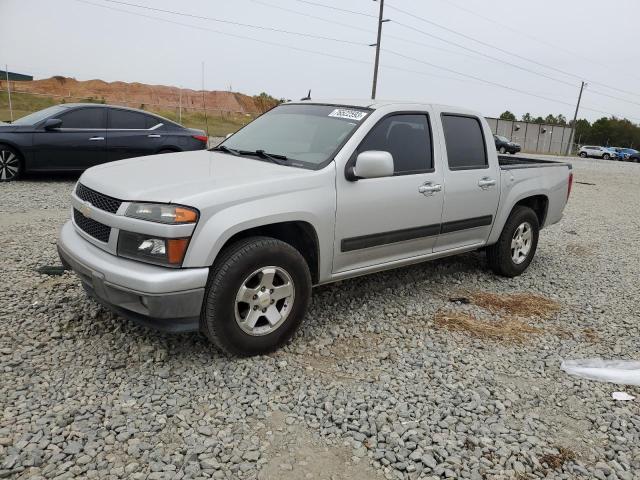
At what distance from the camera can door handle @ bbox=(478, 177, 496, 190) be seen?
4926mm

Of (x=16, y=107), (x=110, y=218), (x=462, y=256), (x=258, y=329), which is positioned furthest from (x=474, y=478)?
(x=16, y=107)

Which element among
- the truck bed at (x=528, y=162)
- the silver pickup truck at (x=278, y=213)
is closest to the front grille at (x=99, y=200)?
the silver pickup truck at (x=278, y=213)

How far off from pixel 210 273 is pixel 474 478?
6.05 ft

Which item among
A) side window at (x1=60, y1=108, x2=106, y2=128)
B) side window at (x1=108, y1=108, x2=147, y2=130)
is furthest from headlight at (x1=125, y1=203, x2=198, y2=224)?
side window at (x1=108, y1=108, x2=147, y2=130)

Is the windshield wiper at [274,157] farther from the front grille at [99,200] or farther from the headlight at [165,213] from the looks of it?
the front grille at [99,200]

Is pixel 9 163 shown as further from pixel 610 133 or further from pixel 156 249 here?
pixel 610 133

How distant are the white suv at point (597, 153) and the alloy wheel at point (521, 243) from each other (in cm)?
4937

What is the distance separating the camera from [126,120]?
9.77m

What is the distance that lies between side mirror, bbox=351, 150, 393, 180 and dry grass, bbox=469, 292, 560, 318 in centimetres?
190

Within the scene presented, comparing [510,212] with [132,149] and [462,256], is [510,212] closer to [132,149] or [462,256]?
[462,256]

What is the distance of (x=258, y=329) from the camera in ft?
11.4

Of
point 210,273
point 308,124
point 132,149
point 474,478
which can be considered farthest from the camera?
point 132,149

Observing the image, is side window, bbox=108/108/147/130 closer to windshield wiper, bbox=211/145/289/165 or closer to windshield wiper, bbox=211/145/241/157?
windshield wiper, bbox=211/145/241/157

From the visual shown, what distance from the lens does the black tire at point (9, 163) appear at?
29.3 feet
